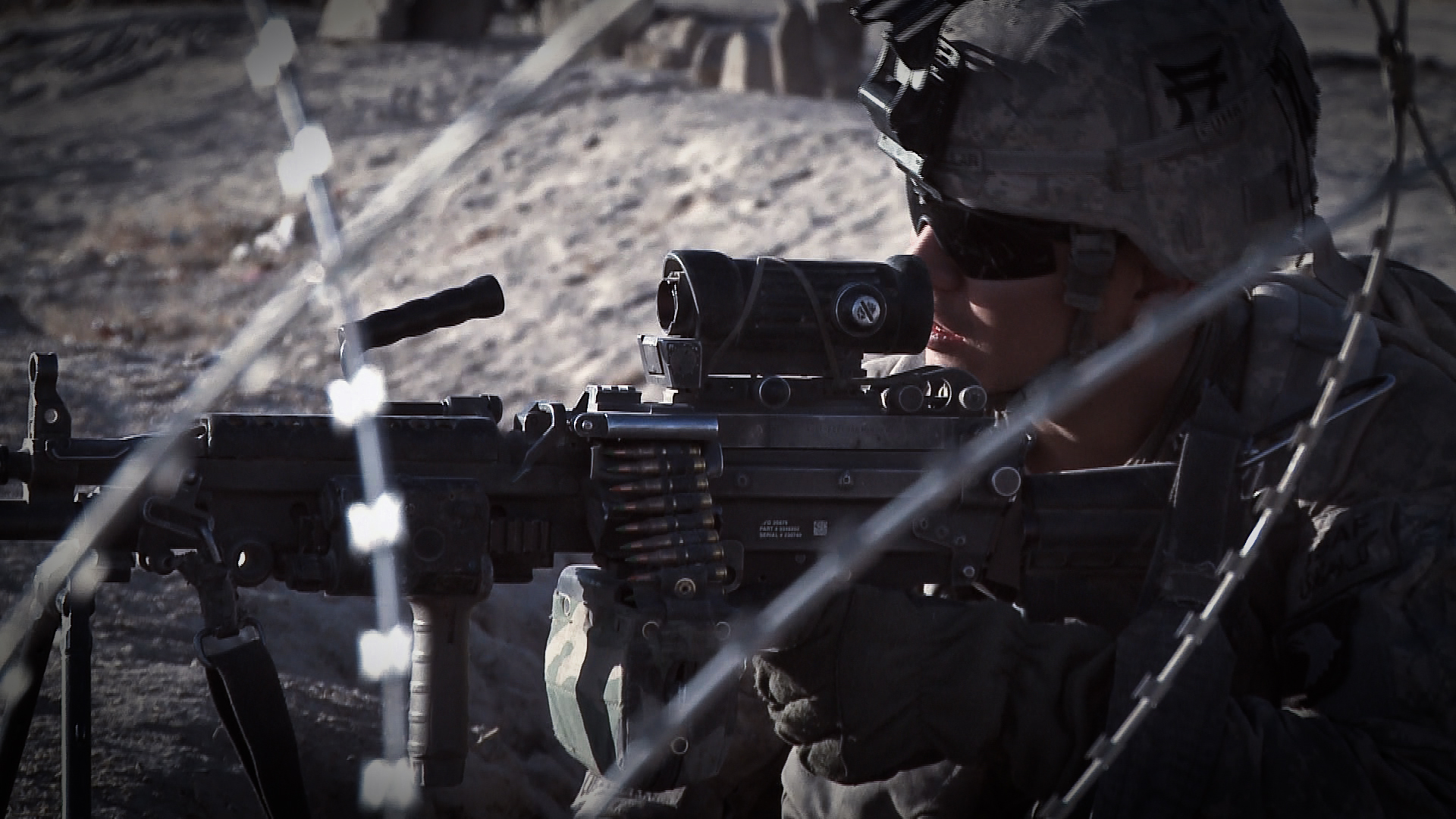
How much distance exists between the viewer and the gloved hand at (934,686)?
2812 mm

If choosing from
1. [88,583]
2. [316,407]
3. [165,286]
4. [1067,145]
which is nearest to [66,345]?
[316,407]

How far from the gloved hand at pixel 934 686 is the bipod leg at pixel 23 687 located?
1.29 m

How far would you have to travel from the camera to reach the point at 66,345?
684cm

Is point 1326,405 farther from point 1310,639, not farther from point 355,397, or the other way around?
point 355,397

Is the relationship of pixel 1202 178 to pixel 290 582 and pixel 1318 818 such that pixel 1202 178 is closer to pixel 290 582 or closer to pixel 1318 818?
pixel 1318 818

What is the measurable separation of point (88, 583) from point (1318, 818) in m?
2.11

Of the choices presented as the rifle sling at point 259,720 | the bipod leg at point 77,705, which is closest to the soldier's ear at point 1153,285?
the rifle sling at point 259,720

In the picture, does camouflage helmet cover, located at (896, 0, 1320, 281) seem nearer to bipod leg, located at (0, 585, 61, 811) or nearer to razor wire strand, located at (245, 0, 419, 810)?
razor wire strand, located at (245, 0, 419, 810)

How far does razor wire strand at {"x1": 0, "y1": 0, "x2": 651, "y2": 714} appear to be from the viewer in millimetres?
1965

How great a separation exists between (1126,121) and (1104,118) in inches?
1.9

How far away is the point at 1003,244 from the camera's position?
3402 mm

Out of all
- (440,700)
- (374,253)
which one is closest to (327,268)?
(440,700)

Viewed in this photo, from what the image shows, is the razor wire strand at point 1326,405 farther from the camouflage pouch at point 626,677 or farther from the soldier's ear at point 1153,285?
the soldier's ear at point 1153,285

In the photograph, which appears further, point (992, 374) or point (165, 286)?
point (165, 286)
